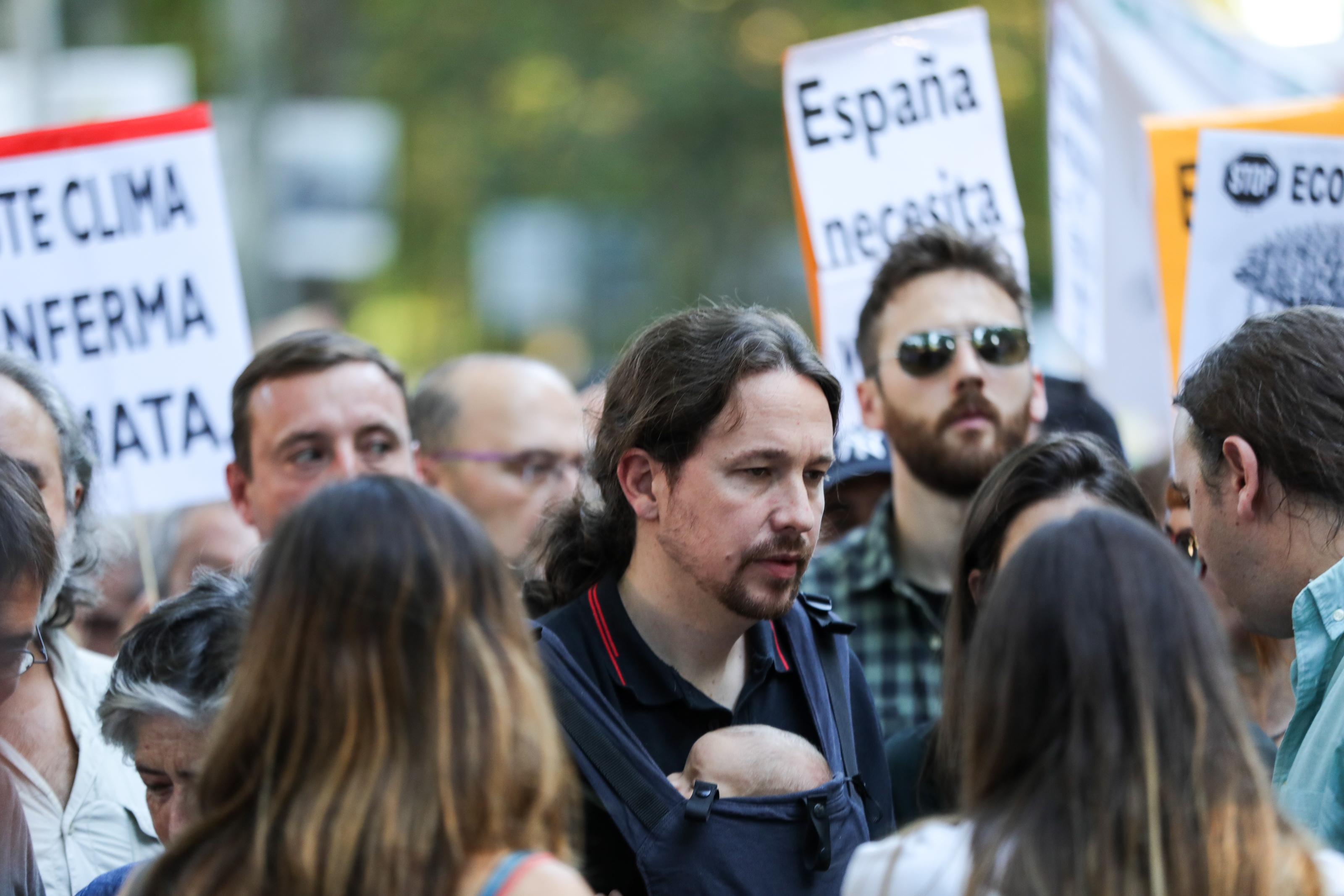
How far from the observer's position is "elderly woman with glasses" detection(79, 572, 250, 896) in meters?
2.67

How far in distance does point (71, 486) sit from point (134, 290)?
41.8 inches

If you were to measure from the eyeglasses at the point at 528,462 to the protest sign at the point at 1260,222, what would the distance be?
2065 mm

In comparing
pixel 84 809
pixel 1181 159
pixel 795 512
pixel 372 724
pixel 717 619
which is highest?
pixel 1181 159

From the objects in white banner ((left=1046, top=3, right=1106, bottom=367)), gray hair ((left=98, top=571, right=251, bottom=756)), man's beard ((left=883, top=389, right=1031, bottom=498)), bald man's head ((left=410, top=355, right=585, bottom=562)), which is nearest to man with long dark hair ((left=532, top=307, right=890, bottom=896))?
gray hair ((left=98, top=571, right=251, bottom=756))

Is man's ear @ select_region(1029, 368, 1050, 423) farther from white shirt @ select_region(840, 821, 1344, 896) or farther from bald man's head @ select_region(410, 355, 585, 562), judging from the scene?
white shirt @ select_region(840, 821, 1344, 896)

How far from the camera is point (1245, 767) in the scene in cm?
192

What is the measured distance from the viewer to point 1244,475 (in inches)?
109

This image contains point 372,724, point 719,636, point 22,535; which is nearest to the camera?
point 372,724

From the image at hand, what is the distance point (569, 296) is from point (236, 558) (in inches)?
867

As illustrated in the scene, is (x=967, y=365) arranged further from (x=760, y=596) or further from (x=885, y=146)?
(x=760, y=596)

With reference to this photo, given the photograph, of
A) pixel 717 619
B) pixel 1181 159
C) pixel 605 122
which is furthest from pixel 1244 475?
pixel 605 122

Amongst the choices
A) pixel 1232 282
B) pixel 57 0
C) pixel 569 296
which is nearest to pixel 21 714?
pixel 1232 282

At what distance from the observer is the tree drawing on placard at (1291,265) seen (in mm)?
4070

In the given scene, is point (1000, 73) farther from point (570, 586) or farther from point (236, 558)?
point (570, 586)
